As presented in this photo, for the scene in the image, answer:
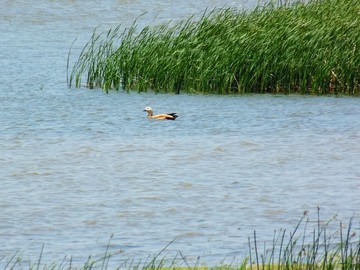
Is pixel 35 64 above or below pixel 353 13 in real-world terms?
below

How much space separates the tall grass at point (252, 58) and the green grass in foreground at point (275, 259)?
9.57m

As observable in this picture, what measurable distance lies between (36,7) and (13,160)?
28647 millimetres

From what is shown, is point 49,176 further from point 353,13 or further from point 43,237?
point 353,13

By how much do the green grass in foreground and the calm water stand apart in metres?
0.23

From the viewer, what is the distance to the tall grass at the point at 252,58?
19.7m

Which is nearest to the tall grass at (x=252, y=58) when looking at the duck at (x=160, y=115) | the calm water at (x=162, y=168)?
the calm water at (x=162, y=168)

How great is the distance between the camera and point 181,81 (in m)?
20.3

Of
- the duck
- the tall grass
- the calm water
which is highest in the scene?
the tall grass

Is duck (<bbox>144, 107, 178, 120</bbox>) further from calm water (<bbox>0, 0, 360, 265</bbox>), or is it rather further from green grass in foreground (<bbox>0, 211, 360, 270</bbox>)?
green grass in foreground (<bbox>0, 211, 360, 270</bbox>)

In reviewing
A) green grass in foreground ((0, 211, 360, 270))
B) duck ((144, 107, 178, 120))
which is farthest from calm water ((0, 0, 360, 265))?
green grass in foreground ((0, 211, 360, 270))

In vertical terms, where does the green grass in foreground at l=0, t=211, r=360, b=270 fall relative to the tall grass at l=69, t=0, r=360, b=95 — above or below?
below

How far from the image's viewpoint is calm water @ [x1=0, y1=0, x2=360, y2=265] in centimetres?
1024

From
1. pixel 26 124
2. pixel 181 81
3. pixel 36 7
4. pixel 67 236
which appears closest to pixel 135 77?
pixel 181 81

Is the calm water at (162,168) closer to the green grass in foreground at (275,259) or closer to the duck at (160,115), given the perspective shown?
the duck at (160,115)
